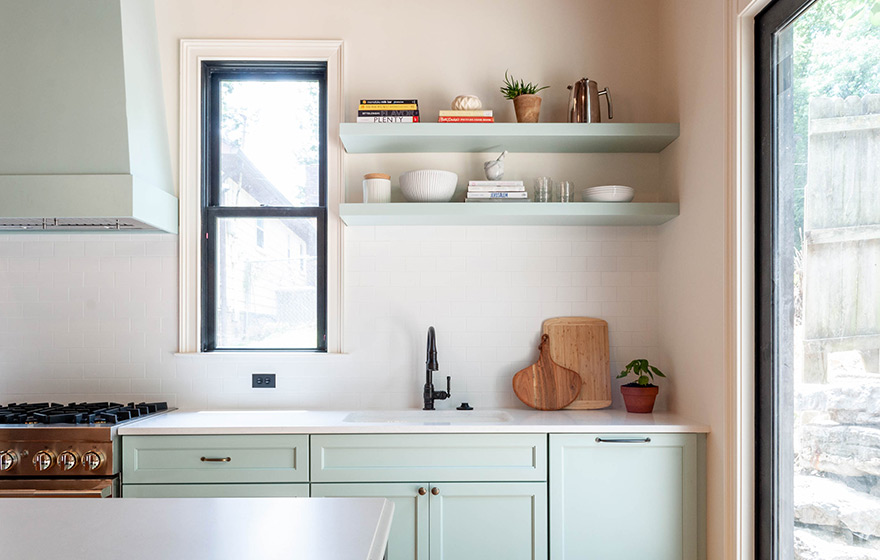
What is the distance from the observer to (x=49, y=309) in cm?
329

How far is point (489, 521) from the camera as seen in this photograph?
2654 mm

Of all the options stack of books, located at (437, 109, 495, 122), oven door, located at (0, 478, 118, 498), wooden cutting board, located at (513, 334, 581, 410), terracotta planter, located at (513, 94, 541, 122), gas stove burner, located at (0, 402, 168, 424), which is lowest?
oven door, located at (0, 478, 118, 498)

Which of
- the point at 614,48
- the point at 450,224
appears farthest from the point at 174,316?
the point at 614,48

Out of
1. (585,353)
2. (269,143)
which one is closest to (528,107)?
(585,353)

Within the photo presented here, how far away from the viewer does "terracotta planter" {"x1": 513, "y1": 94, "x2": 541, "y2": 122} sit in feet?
10.2

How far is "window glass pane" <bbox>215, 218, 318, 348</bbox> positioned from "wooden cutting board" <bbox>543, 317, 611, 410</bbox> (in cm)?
123

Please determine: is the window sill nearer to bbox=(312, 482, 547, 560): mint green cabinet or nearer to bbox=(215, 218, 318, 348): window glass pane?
bbox=(215, 218, 318, 348): window glass pane

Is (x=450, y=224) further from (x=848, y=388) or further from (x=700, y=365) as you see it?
(x=848, y=388)

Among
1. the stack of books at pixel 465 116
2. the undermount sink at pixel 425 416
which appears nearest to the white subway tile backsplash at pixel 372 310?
the undermount sink at pixel 425 416

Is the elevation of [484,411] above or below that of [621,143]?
below

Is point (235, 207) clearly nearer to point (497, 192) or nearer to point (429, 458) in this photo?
point (497, 192)

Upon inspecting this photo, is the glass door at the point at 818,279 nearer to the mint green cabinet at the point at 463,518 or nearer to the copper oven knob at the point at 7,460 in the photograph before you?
the mint green cabinet at the point at 463,518

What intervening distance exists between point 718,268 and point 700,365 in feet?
1.48

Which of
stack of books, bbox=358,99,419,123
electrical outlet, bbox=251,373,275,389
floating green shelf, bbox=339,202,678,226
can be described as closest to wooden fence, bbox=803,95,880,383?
floating green shelf, bbox=339,202,678,226
